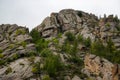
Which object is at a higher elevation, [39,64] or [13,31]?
[13,31]

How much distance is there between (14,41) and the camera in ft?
462

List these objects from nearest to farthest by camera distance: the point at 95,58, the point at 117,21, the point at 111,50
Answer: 1. the point at 95,58
2. the point at 111,50
3. the point at 117,21

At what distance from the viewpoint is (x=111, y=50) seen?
13938 centimetres

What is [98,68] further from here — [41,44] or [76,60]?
[41,44]

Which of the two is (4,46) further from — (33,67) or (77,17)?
(77,17)

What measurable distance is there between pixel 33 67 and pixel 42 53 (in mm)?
16470

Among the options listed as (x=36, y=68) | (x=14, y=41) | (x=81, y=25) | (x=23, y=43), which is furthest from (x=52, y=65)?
(x=81, y=25)

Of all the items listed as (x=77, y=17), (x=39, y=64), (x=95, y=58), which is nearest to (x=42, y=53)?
(x=39, y=64)

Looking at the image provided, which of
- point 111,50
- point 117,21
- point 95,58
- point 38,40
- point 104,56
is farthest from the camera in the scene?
point 117,21

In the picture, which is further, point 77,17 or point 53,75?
point 77,17

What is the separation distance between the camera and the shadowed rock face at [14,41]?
419ft

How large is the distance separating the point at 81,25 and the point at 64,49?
3302cm

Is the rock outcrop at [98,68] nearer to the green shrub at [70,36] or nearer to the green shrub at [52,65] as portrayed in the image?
the green shrub at [52,65]

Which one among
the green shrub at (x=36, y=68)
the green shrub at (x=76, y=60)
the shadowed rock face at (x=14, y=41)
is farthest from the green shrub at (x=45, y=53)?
the green shrub at (x=36, y=68)
